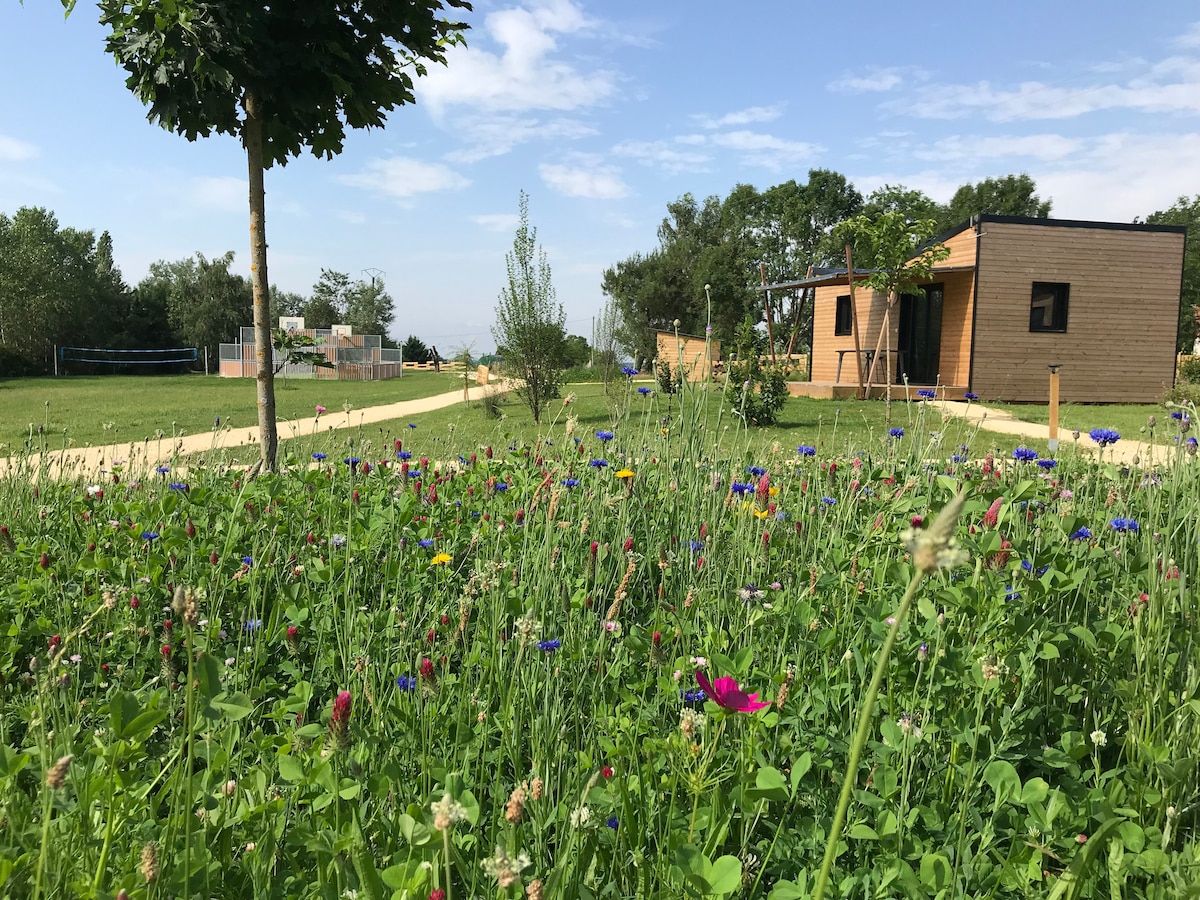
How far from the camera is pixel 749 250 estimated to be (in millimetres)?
47281

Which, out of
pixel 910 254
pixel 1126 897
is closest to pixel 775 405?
pixel 910 254

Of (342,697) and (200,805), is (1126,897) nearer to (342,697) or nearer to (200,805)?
(342,697)

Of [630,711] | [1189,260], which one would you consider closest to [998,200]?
[1189,260]

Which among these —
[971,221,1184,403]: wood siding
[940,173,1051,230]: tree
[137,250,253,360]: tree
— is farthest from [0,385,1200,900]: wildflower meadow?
[940,173,1051,230]: tree

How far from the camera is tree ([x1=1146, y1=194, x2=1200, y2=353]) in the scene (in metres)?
34.7

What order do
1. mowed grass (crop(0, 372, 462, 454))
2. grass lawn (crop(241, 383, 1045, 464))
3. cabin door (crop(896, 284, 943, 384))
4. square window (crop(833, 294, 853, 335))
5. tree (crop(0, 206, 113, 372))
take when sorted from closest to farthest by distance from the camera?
grass lawn (crop(241, 383, 1045, 464))
mowed grass (crop(0, 372, 462, 454))
cabin door (crop(896, 284, 943, 384))
square window (crop(833, 294, 853, 335))
tree (crop(0, 206, 113, 372))

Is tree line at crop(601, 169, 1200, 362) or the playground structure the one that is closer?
the playground structure

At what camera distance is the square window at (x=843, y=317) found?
70.2 ft

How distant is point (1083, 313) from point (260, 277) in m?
19.4

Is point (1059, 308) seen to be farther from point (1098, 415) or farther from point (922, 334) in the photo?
point (1098, 415)

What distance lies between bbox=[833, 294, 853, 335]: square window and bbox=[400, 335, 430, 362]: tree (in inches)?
1501

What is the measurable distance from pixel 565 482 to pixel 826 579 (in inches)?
34.2

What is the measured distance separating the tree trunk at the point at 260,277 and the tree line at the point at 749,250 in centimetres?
4118

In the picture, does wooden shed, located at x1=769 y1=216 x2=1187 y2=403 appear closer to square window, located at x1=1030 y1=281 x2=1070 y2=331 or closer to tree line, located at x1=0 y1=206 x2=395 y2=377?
square window, located at x1=1030 y1=281 x2=1070 y2=331
